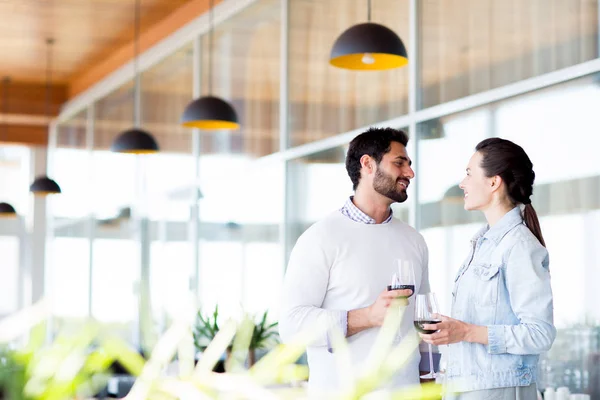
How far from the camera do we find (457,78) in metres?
4.62

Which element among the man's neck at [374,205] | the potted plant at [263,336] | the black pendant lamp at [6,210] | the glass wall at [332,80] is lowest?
the potted plant at [263,336]

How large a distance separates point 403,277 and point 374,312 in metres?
0.13

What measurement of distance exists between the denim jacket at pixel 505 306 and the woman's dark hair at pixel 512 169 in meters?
0.03

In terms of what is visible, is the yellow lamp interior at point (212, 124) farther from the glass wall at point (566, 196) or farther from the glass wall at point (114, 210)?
the glass wall at point (114, 210)

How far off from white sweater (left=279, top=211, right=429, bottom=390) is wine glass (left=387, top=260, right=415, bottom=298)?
0.15 m

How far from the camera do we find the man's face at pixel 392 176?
2848mm

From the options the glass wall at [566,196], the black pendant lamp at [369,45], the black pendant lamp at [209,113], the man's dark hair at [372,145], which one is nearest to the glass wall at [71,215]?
the black pendant lamp at [209,113]

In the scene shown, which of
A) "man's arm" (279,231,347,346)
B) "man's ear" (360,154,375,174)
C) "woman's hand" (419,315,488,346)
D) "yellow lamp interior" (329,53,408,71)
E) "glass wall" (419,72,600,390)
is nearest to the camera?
"woman's hand" (419,315,488,346)

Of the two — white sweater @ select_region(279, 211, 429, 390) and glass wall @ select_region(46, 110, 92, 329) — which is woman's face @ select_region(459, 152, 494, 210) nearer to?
white sweater @ select_region(279, 211, 429, 390)

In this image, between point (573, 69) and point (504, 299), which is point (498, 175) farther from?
point (573, 69)

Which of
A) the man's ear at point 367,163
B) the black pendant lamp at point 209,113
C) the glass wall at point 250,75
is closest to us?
the man's ear at point 367,163

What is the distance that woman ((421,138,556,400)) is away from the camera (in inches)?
90.0

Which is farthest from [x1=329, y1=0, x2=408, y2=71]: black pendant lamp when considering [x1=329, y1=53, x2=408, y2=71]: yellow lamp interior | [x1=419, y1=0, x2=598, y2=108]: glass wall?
[x1=419, y1=0, x2=598, y2=108]: glass wall

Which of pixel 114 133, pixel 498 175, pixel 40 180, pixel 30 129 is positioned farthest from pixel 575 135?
pixel 30 129
